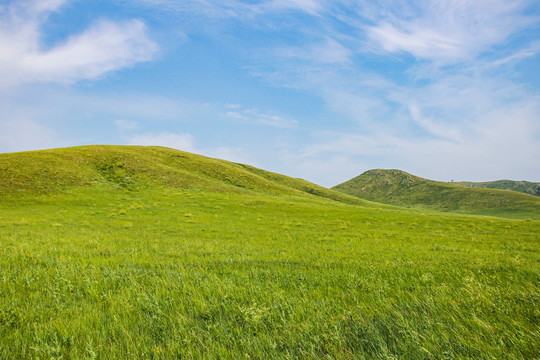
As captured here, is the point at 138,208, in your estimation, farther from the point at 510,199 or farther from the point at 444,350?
the point at 510,199

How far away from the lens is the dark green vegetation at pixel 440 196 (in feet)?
366

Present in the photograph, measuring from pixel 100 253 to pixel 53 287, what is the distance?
5.26 meters

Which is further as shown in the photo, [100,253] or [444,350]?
[100,253]

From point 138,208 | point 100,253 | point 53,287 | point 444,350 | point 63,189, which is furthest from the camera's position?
point 63,189

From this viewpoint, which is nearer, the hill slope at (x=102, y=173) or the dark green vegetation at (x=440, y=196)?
the hill slope at (x=102, y=173)

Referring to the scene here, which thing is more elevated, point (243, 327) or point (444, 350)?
point (444, 350)

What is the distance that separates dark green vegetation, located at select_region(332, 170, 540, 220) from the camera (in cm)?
11150

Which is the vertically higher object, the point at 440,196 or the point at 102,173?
the point at 440,196

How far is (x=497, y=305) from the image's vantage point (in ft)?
10.6

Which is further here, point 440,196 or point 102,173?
point 440,196

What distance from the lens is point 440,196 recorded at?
14725cm

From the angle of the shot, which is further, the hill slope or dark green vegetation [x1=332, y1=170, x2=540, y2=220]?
dark green vegetation [x1=332, y1=170, x2=540, y2=220]

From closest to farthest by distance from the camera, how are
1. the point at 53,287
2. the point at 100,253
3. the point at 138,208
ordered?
1. the point at 53,287
2. the point at 100,253
3. the point at 138,208

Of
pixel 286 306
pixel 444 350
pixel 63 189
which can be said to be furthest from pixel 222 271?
pixel 63 189
